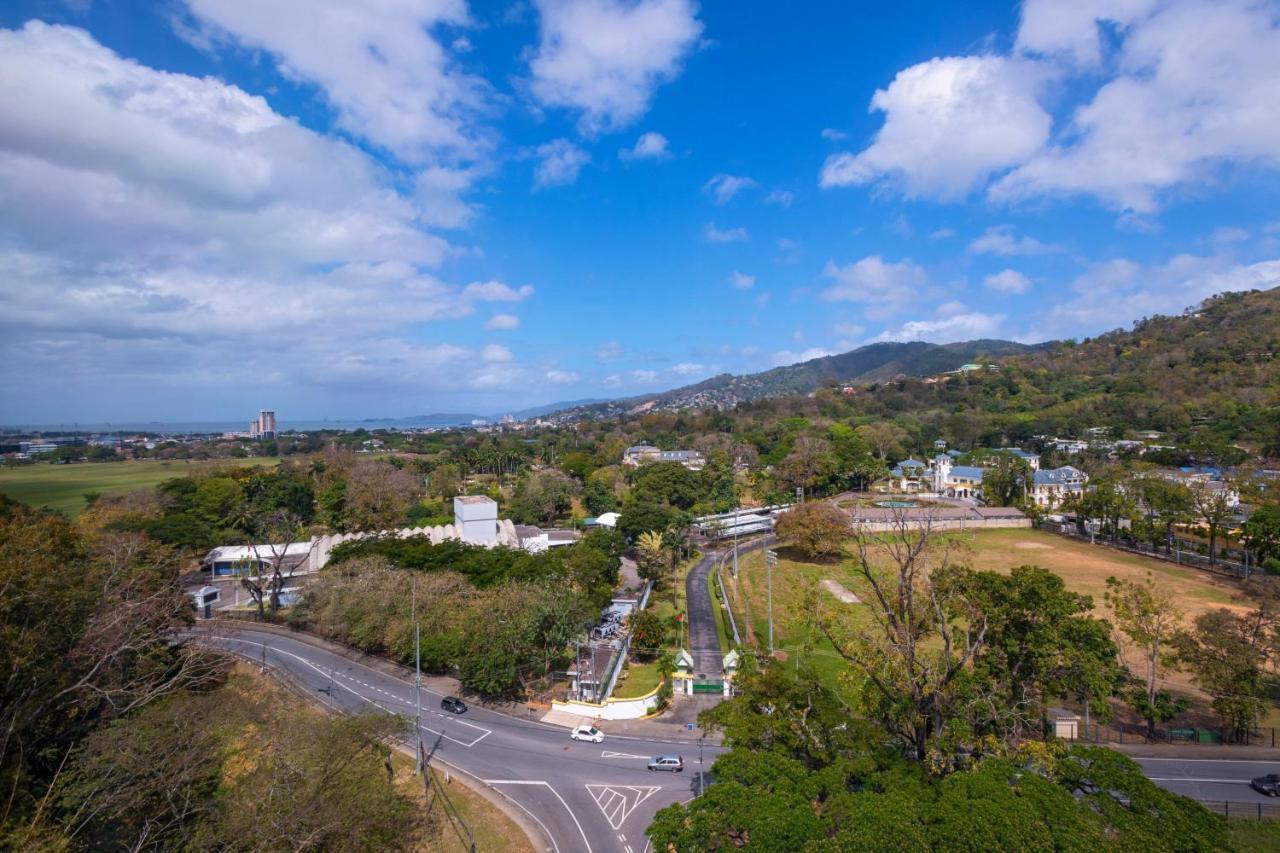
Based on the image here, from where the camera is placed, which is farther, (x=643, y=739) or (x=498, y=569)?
(x=498, y=569)

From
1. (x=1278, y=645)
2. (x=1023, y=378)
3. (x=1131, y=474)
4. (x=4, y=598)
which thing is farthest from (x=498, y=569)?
(x=1023, y=378)

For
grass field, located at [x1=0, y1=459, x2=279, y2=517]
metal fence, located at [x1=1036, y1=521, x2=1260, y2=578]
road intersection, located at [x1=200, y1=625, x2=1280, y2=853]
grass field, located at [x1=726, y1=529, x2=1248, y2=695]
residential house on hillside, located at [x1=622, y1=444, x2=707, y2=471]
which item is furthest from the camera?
residential house on hillside, located at [x1=622, y1=444, x2=707, y2=471]

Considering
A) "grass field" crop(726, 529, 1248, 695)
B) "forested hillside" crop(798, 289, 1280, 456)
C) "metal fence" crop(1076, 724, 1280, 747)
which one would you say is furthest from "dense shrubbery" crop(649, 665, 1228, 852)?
"forested hillside" crop(798, 289, 1280, 456)

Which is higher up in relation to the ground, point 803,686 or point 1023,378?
point 1023,378

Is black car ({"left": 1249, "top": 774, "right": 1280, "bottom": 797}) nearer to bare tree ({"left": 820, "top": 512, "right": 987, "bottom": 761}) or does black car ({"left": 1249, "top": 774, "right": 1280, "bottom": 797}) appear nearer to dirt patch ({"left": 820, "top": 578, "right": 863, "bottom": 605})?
bare tree ({"left": 820, "top": 512, "right": 987, "bottom": 761})

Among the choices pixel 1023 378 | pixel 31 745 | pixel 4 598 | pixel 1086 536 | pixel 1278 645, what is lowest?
pixel 1086 536

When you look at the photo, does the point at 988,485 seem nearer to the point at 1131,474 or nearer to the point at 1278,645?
the point at 1131,474
